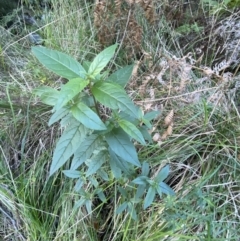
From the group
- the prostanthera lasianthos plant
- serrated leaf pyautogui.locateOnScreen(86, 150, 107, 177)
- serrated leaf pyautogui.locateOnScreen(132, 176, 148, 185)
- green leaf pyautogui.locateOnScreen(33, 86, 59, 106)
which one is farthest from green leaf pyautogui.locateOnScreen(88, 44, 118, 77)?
serrated leaf pyautogui.locateOnScreen(132, 176, 148, 185)

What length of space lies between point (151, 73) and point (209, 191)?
1.68 ft

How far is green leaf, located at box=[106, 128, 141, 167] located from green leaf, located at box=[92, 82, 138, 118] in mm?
86

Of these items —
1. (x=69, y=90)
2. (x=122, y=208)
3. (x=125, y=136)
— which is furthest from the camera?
(x=122, y=208)

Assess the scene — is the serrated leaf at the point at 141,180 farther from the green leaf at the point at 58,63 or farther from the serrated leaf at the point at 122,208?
the green leaf at the point at 58,63

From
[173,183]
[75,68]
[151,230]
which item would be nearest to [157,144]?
[173,183]

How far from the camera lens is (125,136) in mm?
1045

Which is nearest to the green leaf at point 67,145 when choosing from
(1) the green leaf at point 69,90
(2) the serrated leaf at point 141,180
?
(1) the green leaf at point 69,90

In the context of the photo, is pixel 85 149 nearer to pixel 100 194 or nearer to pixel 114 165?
pixel 114 165

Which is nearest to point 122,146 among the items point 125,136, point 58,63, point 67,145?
point 125,136

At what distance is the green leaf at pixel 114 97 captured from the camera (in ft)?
3.13

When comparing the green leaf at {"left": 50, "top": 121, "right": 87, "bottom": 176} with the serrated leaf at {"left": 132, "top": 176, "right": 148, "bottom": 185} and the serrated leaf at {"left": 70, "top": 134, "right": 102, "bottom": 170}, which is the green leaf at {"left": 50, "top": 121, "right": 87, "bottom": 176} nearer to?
the serrated leaf at {"left": 70, "top": 134, "right": 102, "bottom": 170}

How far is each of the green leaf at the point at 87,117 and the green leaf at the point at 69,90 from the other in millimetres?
54

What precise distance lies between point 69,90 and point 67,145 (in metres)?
0.14

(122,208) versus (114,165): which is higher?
(114,165)
